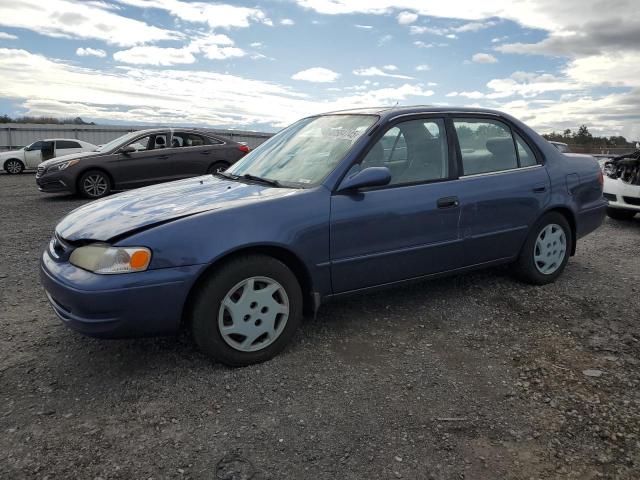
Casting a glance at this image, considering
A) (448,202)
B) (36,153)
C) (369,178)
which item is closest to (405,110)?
(448,202)

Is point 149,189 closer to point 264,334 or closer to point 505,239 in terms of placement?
point 264,334

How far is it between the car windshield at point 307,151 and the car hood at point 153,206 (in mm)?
204

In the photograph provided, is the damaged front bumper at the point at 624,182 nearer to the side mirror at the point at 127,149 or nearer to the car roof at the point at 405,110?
the car roof at the point at 405,110

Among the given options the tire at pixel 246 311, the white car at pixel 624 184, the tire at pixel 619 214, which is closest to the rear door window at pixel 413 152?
the tire at pixel 246 311

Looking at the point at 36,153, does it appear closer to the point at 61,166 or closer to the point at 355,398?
the point at 61,166

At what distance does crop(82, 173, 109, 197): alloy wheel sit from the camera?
10109mm

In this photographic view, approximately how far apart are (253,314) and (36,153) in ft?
59.6

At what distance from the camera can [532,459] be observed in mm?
2305

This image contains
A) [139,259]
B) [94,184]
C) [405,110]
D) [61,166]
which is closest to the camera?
[139,259]

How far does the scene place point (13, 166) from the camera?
57.9 feet

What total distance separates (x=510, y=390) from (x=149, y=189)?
2.86 m

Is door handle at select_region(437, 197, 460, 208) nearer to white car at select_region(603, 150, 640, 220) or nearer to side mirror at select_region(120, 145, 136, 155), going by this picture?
white car at select_region(603, 150, 640, 220)

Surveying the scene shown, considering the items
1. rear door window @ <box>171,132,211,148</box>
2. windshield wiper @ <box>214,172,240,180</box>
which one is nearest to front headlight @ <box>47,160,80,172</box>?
rear door window @ <box>171,132,211,148</box>

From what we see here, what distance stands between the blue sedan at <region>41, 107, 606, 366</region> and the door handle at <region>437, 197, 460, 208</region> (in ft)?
0.04
